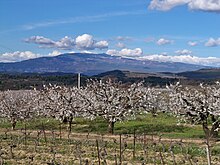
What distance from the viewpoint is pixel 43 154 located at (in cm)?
2553

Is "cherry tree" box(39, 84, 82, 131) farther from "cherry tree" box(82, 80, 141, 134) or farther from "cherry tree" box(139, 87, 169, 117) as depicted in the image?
"cherry tree" box(139, 87, 169, 117)

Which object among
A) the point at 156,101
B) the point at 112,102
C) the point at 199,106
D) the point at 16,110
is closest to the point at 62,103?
the point at 16,110

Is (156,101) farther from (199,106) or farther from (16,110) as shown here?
(199,106)

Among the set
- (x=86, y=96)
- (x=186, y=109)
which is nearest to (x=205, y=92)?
(x=186, y=109)

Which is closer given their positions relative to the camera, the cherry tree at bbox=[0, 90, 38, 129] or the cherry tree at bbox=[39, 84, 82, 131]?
the cherry tree at bbox=[39, 84, 82, 131]

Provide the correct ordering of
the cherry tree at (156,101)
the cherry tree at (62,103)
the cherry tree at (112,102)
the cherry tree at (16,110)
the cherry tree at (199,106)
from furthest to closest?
the cherry tree at (156,101), the cherry tree at (16,110), the cherry tree at (62,103), the cherry tree at (112,102), the cherry tree at (199,106)

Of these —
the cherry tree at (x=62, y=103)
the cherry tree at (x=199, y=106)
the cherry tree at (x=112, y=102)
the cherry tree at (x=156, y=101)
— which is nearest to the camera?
the cherry tree at (x=199, y=106)

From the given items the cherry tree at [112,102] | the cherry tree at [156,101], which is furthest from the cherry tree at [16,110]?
the cherry tree at [156,101]

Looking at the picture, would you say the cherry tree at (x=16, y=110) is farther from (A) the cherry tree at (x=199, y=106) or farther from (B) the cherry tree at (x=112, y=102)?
(A) the cherry tree at (x=199, y=106)

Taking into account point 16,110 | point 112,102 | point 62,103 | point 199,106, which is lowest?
point 16,110

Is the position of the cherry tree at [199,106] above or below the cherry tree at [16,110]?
above

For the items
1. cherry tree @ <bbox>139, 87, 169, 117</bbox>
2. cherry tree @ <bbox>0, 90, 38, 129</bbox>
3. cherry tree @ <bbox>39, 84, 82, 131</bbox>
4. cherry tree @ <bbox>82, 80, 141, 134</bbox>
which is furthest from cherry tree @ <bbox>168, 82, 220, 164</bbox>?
cherry tree @ <bbox>0, 90, 38, 129</bbox>

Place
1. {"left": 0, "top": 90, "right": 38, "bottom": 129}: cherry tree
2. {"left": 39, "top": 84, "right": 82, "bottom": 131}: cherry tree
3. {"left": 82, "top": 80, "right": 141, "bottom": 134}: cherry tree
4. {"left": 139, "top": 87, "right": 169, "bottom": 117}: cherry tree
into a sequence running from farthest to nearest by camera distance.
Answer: {"left": 139, "top": 87, "right": 169, "bottom": 117}: cherry tree → {"left": 0, "top": 90, "right": 38, "bottom": 129}: cherry tree → {"left": 39, "top": 84, "right": 82, "bottom": 131}: cherry tree → {"left": 82, "top": 80, "right": 141, "bottom": 134}: cherry tree

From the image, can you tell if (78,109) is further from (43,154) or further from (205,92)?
(43,154)
